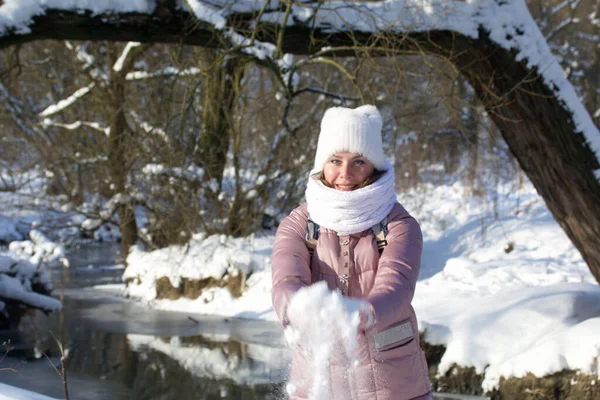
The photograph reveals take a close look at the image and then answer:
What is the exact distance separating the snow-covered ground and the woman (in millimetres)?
3185

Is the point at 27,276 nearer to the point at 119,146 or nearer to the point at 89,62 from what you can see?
the point at 119,146

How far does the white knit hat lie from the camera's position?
8.89 ft

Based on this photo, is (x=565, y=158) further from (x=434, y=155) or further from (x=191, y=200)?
(x=434, y=155)

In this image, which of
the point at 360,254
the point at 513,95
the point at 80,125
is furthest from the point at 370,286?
the point at 80,125

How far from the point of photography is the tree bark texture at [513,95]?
19.1 feet

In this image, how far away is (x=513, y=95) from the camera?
237 inches

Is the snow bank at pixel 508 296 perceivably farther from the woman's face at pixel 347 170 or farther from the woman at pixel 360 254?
the woman's face at pixel 347 170

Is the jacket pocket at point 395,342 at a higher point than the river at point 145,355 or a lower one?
lower

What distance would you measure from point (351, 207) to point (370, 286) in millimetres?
283

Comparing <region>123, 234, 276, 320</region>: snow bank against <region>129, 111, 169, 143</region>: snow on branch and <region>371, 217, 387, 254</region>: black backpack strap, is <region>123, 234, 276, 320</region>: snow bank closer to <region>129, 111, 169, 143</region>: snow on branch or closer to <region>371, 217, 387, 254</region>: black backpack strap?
<region>129, 111, 169, 143</region>: snow on branch

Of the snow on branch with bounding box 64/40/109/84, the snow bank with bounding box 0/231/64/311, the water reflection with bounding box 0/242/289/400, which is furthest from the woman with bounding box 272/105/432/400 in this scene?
the snow on branch with bounding box 64/40/109/84

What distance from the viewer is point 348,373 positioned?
8.30 ft

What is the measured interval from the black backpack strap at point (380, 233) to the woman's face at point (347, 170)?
170 mm

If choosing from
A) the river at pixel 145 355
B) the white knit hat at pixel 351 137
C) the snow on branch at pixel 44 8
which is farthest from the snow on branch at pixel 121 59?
the white knit hat at pixel 351 137
